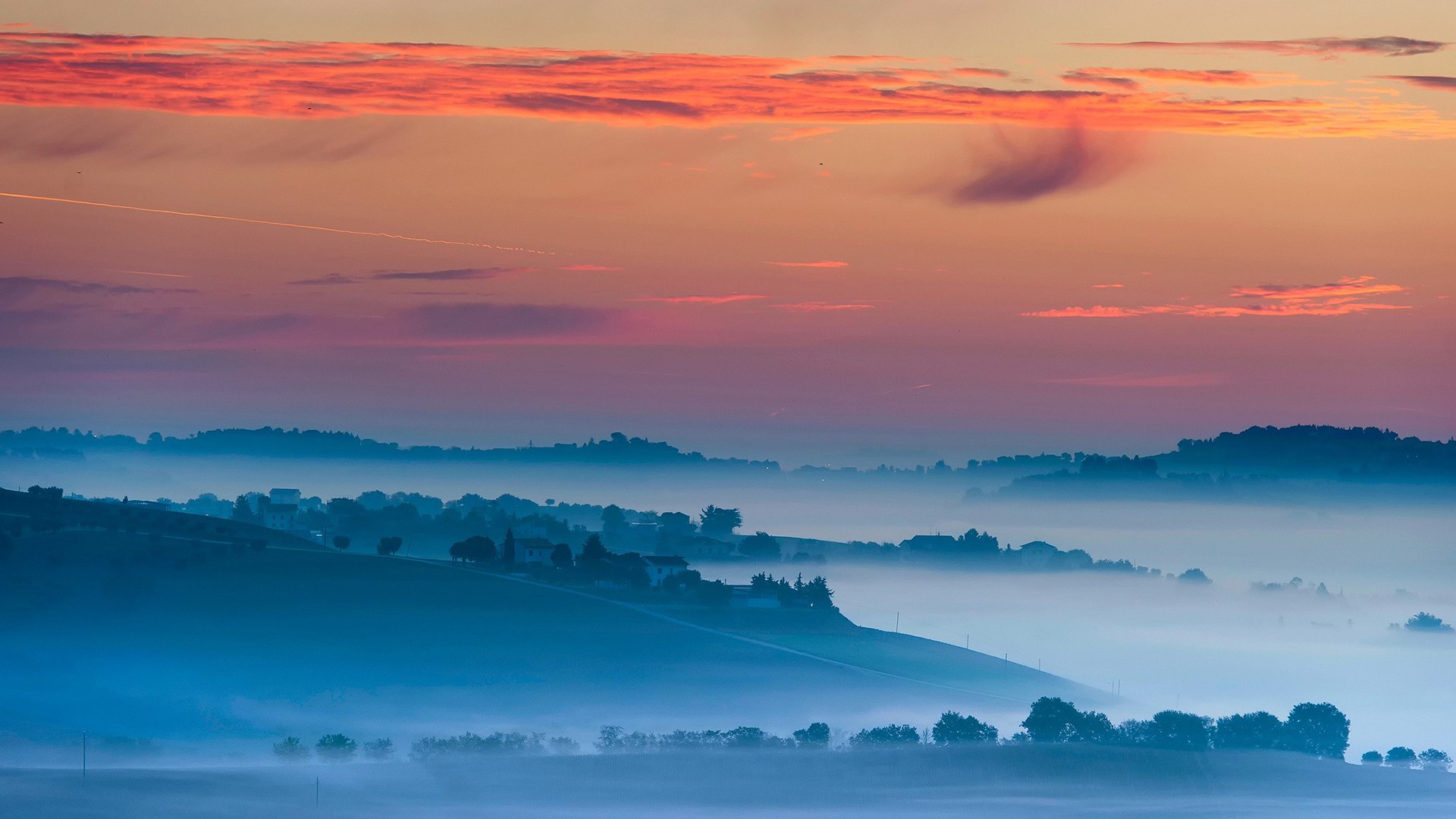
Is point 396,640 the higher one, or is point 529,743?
point 396,640

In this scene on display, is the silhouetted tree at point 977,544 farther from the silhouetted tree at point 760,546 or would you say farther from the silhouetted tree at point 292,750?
the silhouetted tree at point 292,750

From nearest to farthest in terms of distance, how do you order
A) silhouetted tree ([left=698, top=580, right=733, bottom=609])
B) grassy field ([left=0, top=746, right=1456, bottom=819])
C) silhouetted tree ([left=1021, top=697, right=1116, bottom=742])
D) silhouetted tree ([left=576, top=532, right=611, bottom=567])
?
grassy field ([left=0, top=746, right=1456, bottom=819]), silhouetted tree ([left=1021, top=697, right=1116, bottom=742]), silhouetted tree ([left=698, top=580, right=733, bottom=609]), silhouetted tree ([left=576, top=532, right=611, bottom=567])

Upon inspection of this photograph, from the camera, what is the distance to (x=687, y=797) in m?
84.3

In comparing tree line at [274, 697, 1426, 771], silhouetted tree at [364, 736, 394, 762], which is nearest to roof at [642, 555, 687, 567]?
tree line at [274, 697, 1426, 771]

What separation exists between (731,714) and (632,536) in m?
55.3

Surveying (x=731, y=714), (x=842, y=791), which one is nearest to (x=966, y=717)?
(x=731, y=714)

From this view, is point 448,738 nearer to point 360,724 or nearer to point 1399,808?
point 360,724

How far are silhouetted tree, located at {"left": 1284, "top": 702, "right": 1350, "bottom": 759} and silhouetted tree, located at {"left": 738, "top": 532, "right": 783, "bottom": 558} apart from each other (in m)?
60.8

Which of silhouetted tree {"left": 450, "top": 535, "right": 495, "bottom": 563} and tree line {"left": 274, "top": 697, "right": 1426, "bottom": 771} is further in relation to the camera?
silhouetted tree {"left": 450, "top": 535, "right": 495, "bottom": 563}

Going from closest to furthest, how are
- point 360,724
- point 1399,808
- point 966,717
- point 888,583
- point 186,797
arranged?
1. point 1399,808
2. point 186,797
3. point 966,717
4. point 360,724
5. point 888,583

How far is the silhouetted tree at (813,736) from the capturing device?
102 m

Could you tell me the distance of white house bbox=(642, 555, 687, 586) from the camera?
148375mm

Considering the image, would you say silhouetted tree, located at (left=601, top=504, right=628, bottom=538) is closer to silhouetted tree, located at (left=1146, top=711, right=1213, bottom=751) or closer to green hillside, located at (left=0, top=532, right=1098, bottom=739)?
green hillside, located at (left=0, top=532, right=1098, bottom=739)

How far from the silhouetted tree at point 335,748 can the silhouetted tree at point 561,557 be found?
3970 centimetres
